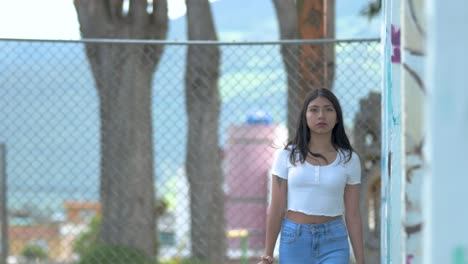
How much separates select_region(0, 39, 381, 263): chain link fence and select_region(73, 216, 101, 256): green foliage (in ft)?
0.04

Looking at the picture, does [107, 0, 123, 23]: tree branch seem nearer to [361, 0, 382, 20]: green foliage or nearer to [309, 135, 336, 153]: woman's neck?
[361, 0, 382, 20]: green foliage

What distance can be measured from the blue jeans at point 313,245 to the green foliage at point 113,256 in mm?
3175

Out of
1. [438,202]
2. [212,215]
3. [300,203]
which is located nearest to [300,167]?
[300,203]

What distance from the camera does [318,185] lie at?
545 cm

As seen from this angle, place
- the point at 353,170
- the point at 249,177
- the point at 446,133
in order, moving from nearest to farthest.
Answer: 1. the point at 446,133
2. the point at 353,170
3. the point at 249,177

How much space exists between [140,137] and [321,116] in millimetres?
3627

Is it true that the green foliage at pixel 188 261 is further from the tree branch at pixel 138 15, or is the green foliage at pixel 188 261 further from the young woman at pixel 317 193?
the young woman at pixel 317 193

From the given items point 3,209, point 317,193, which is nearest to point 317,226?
point 317,193

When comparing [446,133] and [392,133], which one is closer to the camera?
[446,133]

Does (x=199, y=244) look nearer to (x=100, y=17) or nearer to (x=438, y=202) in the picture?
(x=100, y=17)

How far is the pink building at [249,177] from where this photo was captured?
369 inches

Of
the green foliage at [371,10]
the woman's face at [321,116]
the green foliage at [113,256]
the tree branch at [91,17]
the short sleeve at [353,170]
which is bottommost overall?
the green foliage at [113,256]

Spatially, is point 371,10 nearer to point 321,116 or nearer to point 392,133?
point 321,116

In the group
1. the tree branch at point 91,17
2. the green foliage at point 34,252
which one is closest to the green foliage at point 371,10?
the tree branch at point 91,17
